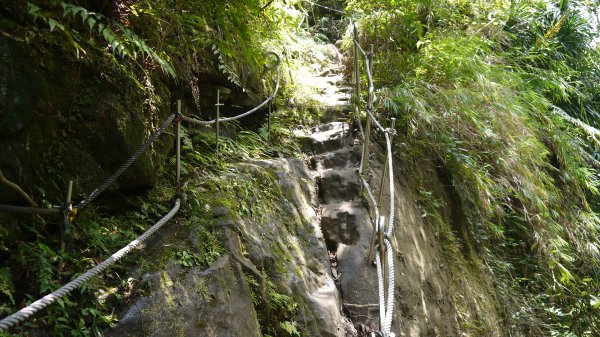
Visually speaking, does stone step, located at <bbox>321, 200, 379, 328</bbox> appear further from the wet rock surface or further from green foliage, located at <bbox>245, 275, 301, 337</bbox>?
green foliage, located at <bbox>245, 275, 301, 337</bbox>

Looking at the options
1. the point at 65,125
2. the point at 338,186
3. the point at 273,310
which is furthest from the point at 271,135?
the point at 65,125

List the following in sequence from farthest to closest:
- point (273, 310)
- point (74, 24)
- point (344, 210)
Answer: point (344, 210)
point (273, 310)
point (74, 24)

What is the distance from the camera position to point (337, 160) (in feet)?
15.2

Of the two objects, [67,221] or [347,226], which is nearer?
[67,221]

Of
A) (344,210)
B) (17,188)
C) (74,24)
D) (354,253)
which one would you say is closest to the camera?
(17,188)

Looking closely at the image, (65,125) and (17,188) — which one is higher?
(65,125)

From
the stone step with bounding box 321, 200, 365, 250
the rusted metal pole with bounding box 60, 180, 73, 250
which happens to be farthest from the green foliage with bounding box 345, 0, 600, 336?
the rusted metal pole with bounding box 60, 180, 73, 250

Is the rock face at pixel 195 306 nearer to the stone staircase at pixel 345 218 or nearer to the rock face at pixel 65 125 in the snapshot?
the rock face at pixel 65 125

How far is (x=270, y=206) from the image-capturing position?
335cm

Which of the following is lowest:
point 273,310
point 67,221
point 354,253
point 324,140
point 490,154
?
point 354,253

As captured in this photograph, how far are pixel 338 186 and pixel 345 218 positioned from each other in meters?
0.46

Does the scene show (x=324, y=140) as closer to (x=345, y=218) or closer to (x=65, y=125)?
(x=345, y=218)

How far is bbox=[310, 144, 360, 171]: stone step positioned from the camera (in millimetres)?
4590

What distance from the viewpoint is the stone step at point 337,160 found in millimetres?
4590
